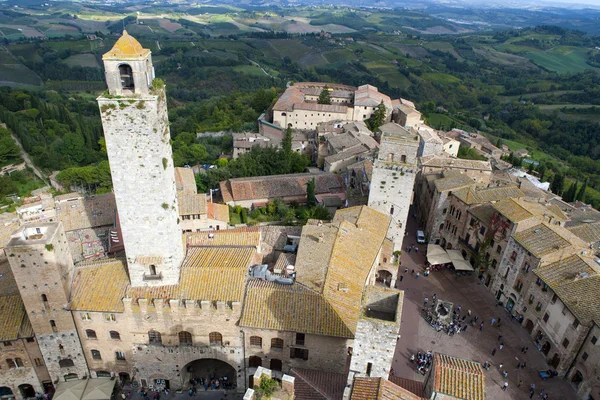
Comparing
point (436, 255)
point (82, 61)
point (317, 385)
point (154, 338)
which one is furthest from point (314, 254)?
point (82, 61)

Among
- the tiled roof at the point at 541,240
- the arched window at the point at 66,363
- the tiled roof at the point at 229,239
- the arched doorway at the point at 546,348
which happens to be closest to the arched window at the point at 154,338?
the arched window at the point at 66,363

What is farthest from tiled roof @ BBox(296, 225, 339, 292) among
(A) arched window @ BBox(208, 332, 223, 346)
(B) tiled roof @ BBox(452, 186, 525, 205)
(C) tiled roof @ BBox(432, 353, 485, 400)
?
(B) tiled roof @ BBox(452, 186, 525, 205)

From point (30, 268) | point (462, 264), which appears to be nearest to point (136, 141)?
point (30, 268)

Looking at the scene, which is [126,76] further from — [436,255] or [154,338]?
[436,255]

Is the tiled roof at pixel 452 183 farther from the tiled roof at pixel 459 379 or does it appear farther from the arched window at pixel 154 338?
the arched window at pixel 154 338

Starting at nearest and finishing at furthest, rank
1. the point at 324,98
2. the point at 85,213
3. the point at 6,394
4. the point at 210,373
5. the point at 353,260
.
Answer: the point at 6,394 < the point at 353,260 < the point at 210,373 < the point at 85,213 < the point at 324,98

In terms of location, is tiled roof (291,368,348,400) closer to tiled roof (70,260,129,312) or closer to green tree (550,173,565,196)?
tiled roof (70,260,129,312)

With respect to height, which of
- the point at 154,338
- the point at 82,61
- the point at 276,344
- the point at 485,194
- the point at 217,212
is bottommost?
the point at 82,61
